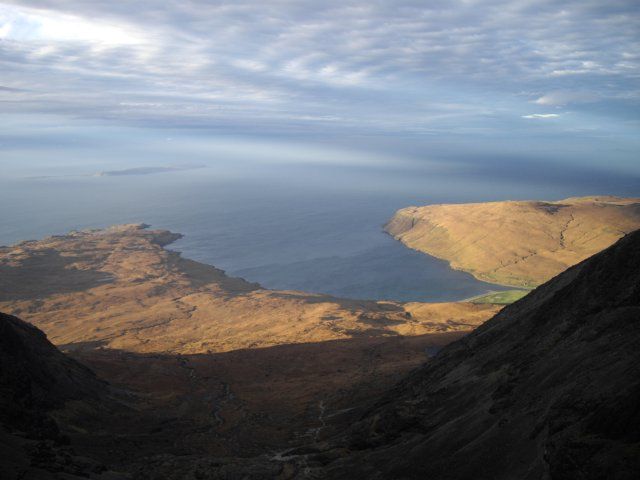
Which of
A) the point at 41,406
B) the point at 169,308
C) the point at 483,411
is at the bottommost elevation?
the point at 169,308

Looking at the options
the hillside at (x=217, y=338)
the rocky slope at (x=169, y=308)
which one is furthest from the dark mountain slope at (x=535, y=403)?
the rocky slope at (x=169, y=308)

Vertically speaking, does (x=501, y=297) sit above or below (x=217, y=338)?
above

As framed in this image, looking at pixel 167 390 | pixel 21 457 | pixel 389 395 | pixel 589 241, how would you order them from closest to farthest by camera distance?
pixel 21 457 → pixel 389 395 → pixel 167 390 → pixel 589 241

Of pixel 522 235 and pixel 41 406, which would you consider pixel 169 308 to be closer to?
pixel 41 406

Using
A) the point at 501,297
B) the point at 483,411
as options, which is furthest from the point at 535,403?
the point at 501,297

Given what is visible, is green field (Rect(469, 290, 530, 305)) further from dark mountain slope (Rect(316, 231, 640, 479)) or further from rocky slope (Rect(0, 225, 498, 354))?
dark mountain slope (Rect(316, 231, 640, 479))

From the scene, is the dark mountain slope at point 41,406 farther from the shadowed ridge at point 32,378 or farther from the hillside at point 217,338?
the hillside at point 217,338

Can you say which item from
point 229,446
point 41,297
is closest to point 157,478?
point 229,446

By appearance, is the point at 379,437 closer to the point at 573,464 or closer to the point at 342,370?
the point at 573,464
